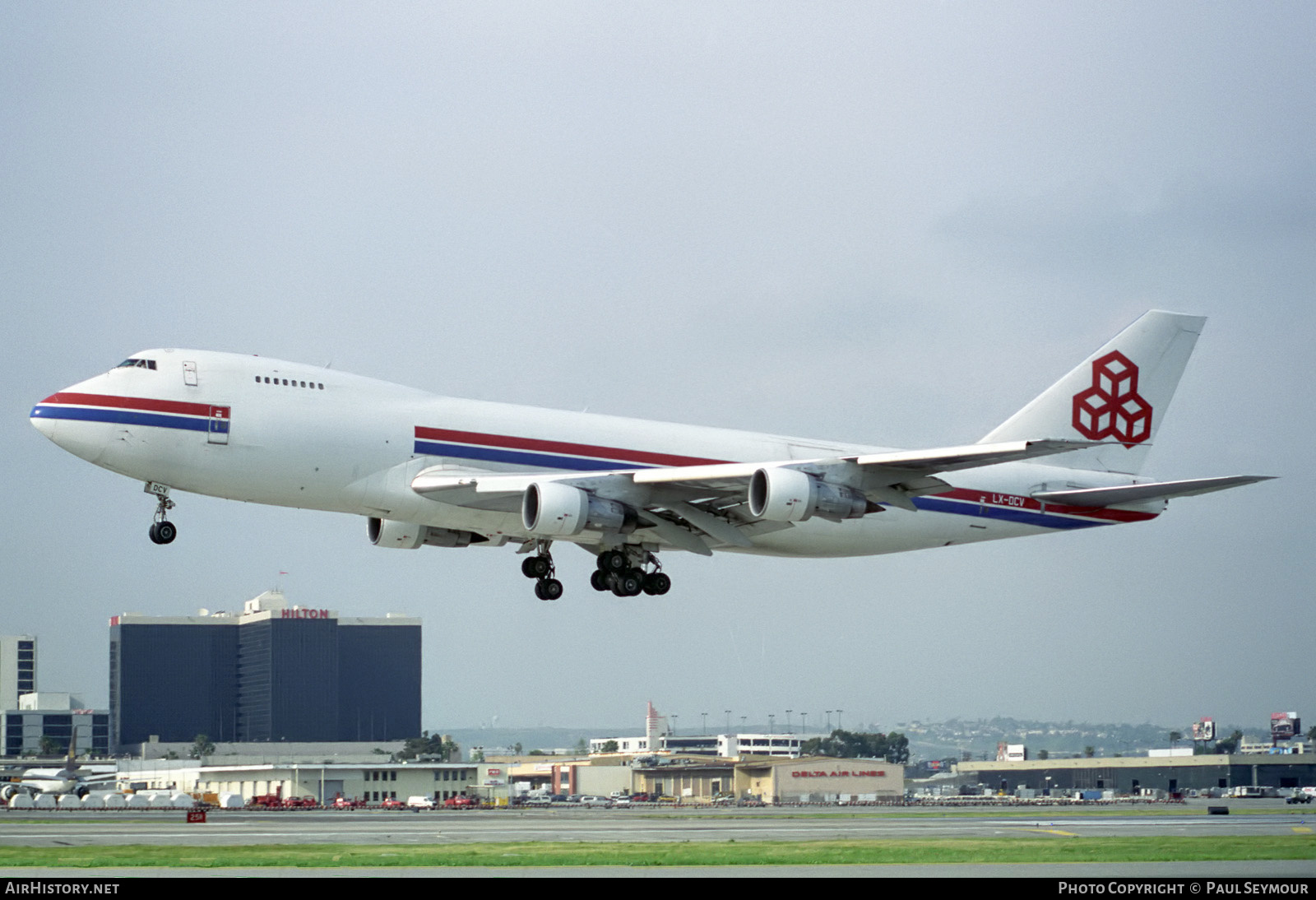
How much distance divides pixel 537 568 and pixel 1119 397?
21816 mm

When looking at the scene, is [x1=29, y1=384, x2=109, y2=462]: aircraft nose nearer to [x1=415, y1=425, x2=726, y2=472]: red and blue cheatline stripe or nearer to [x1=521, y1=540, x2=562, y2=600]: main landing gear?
[x1=415, y1=425, x2=726, y2=472]: red and blue cheatline stripe

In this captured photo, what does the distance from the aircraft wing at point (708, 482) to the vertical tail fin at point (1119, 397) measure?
10.8 metres

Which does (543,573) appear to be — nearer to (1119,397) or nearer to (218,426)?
(218,426)

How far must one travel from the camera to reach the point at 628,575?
48.7 m

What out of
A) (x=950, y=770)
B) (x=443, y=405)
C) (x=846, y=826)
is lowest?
(x=950, y=770)

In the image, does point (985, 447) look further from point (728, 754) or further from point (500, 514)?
point (728, 754)

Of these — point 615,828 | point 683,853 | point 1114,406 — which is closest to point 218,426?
point 683,853

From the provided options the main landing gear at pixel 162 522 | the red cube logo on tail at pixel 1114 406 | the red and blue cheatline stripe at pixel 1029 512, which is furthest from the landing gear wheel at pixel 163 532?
the red cube logo on tail at pixel 1114 406

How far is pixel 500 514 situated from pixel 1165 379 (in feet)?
85.1

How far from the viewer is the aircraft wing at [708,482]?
1713 inches

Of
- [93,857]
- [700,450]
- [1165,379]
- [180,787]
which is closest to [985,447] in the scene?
[700,450]

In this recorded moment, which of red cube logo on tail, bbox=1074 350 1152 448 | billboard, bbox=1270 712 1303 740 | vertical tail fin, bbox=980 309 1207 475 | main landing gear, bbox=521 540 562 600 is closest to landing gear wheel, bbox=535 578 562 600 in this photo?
main landing gear, bbox=521 540 562 600

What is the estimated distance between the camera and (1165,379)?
56.8 meters
